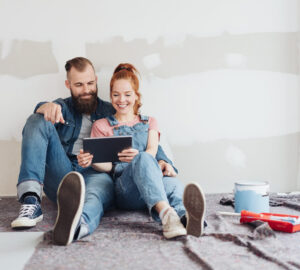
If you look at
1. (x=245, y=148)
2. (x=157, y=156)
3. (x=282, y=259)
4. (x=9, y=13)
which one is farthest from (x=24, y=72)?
(x=282, y=259)

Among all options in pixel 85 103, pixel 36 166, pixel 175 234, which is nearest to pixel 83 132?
pixel 85 103

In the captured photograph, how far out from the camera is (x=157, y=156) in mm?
2004

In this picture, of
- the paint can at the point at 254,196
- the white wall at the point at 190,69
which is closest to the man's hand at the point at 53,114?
the white wall at the point at 190,69

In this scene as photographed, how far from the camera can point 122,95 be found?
6.31 ft

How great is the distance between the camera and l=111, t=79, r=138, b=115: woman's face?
6.31ft

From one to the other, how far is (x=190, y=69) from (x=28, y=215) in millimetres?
1372

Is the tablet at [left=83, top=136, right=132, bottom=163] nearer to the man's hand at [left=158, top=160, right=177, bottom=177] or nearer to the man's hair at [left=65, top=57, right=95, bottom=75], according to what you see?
the man's hand at [left=158, top=160, right=177, bottom=177]

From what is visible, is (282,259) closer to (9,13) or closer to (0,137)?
(0,137)

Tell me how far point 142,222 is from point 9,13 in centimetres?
160

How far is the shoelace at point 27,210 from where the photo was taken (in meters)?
1.60

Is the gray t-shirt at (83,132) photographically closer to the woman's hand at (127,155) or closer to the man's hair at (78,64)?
the man's hair at (78,64)

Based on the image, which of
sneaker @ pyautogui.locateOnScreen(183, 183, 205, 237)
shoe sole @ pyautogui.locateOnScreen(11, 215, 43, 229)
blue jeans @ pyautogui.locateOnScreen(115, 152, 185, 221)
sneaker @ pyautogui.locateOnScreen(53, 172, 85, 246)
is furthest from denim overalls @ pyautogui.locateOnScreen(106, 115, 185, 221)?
shoe sole @ pyautogui.locateOnScreen(11, 215, 43, 229)

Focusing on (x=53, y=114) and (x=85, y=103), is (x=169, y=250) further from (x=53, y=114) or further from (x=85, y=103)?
(x=85, y=103)

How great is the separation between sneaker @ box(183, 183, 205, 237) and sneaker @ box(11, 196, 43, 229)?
0.68 metres
